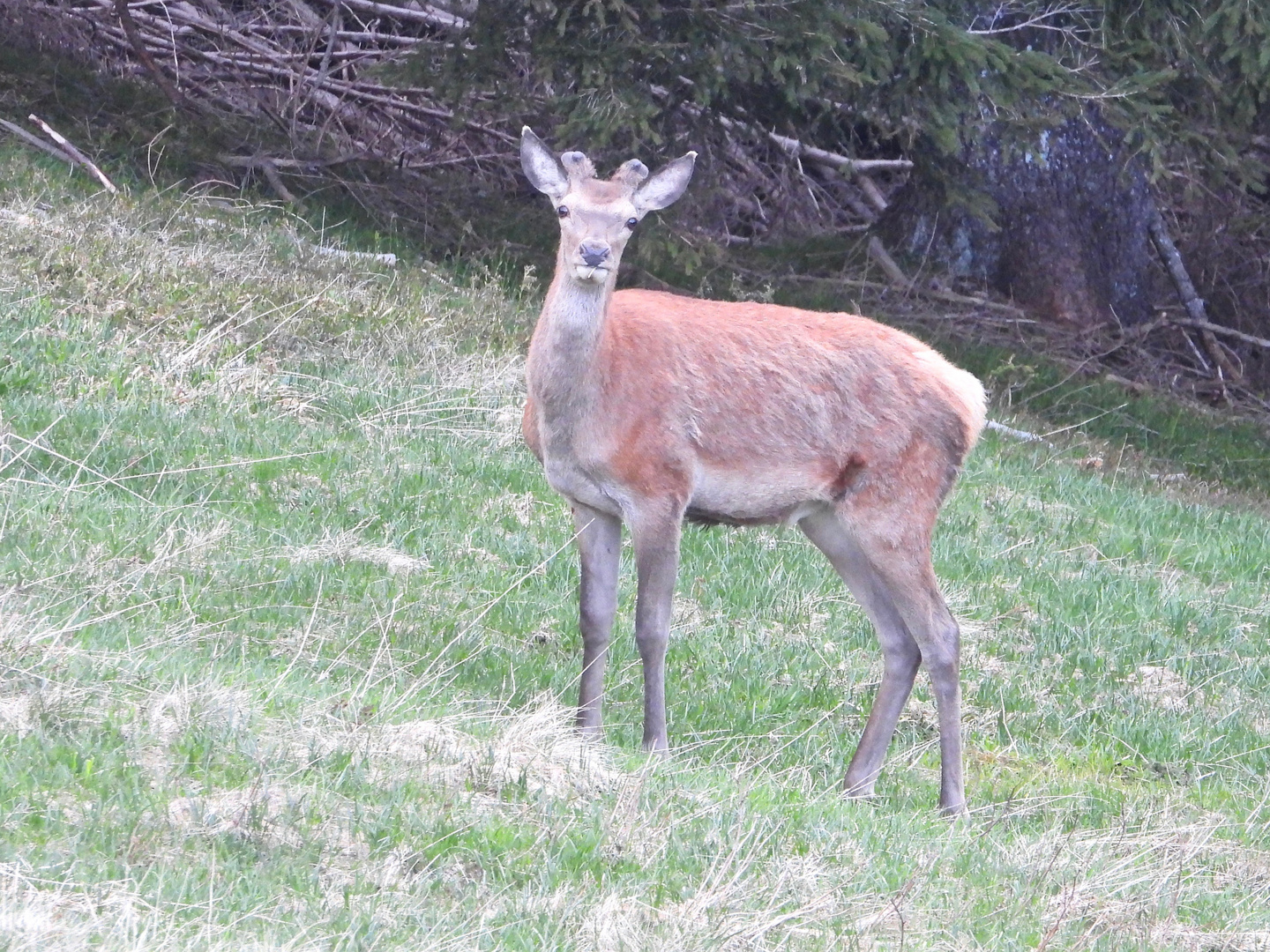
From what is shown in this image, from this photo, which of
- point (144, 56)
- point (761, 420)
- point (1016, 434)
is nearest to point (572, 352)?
point (761, 420)

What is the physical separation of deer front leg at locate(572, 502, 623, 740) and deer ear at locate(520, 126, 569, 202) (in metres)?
1.22

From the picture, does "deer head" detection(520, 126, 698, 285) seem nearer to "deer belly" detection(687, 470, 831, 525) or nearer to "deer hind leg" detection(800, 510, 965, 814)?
"deer belly" detection(687, 470, 831, 525)

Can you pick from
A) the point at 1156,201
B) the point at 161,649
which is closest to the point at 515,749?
the point at 161,649

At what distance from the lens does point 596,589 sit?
6559 mm

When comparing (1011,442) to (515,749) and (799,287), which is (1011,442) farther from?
(515,749)

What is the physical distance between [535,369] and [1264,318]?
15.1 meters

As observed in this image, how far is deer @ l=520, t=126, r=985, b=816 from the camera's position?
625 cm

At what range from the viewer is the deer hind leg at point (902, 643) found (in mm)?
6469

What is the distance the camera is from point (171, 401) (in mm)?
9008

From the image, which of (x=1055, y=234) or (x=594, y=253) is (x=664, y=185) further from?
(x=1055, y=234)

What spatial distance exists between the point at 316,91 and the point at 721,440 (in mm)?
10431

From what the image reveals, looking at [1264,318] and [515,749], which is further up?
[515,749]

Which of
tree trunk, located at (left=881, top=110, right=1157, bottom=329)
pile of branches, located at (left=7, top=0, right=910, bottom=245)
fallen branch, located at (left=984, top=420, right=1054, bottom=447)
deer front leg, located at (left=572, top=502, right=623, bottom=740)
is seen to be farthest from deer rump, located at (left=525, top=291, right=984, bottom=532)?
tree trunk, located at (left=881, top=110, right=1157, bottom=329)

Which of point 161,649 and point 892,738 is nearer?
point 161,649
